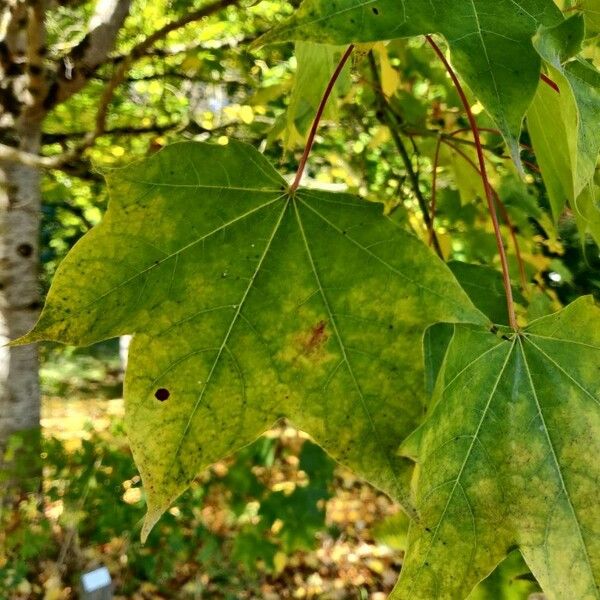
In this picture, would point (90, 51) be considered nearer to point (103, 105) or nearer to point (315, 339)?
point (103, 105)

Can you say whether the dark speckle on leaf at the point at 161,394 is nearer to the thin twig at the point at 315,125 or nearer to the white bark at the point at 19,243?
the thin twig at the point at 315,125

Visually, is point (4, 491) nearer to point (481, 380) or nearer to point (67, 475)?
point (67, 475)

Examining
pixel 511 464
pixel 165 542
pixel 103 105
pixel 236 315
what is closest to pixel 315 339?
pixel 236 315

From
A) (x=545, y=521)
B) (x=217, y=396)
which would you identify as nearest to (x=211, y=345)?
(x=217, y=396)

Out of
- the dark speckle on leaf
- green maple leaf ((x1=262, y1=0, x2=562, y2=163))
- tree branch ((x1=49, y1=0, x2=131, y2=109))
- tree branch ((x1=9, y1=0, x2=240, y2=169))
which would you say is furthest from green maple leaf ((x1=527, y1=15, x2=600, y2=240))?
tree branch ((x1=49, y1=0, x2=131, y2=109))

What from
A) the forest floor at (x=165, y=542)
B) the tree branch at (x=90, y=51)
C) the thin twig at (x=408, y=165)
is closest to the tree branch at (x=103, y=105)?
the tree branch at (x=90, y=51)
